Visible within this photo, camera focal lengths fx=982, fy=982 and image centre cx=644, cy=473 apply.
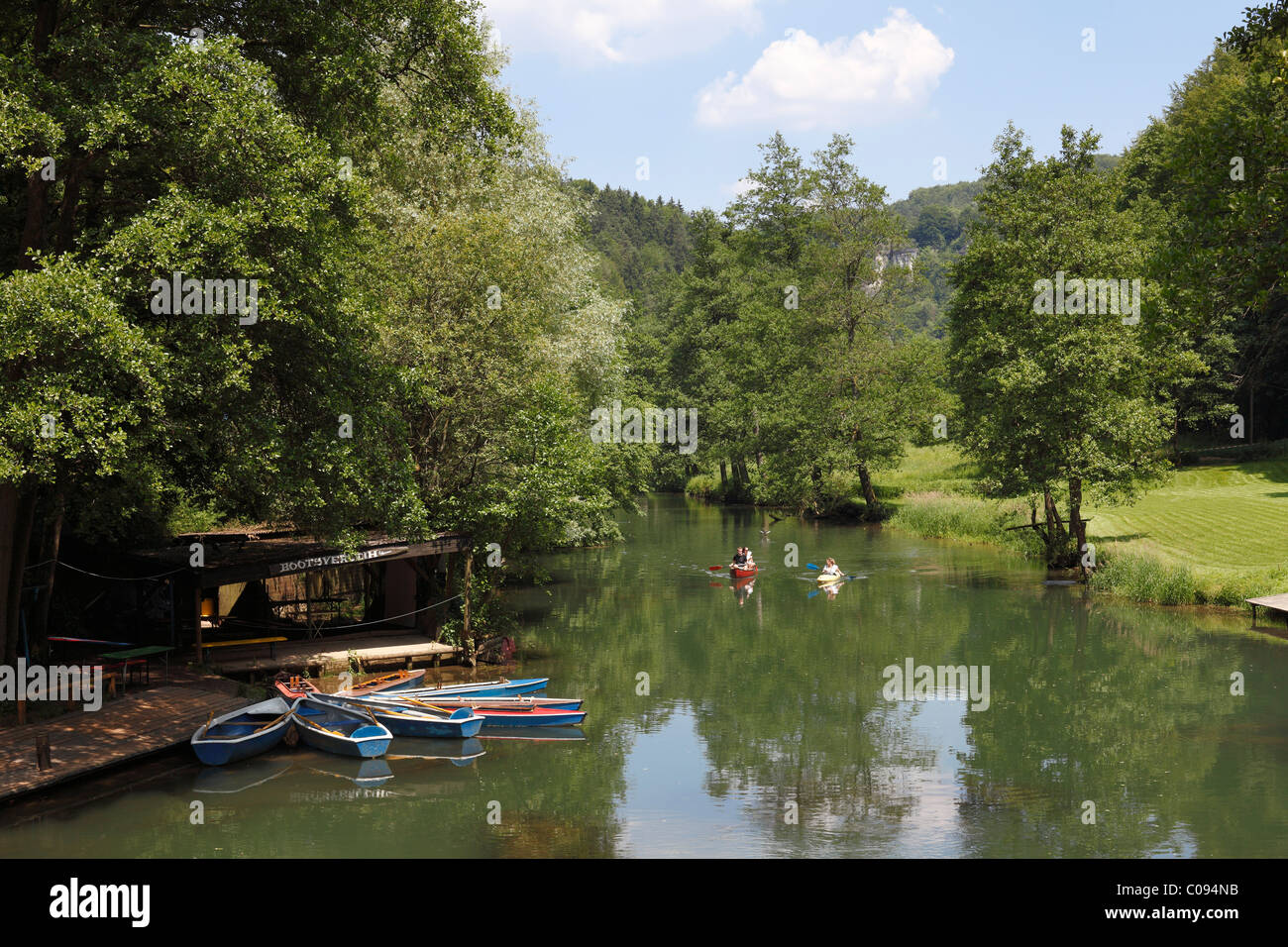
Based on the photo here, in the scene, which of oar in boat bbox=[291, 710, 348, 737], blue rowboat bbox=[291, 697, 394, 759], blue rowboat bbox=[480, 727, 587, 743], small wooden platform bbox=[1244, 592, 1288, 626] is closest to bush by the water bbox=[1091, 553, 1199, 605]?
small wooden platform bbox=[1244, 592, 1288, 626]

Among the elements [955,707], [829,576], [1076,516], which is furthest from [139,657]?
[1076,516]

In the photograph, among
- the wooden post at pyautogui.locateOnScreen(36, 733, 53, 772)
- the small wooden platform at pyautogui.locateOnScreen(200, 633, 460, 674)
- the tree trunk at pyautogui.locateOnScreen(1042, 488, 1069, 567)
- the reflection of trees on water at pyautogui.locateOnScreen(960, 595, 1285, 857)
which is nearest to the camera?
the reflection of trees on water at pyautogui.locateOnScreen(960, 595, 1285, 857)

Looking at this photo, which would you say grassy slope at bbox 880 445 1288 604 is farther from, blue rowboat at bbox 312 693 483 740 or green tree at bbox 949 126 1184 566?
blue rowboat at bbox 312 693 483 740

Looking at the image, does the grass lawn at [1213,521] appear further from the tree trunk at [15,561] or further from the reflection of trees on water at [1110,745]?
the tree trunk at [15,561]

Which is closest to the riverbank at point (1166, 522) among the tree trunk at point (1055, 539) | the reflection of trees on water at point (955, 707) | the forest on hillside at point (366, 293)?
the tree trunk at point (1055, 539)

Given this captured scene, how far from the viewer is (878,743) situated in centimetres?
2120

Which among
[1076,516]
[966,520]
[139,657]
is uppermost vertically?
[1076,516]

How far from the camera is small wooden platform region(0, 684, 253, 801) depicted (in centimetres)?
1619

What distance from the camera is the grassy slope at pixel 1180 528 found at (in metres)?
33.3

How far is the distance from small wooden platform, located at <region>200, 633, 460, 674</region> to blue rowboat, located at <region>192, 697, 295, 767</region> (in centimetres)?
456

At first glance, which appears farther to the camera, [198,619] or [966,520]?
[966,520]

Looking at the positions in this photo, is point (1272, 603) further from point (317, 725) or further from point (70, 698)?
point (70, 698)

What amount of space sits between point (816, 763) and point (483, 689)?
7.66 meters

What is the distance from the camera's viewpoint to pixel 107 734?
18.4 metres
